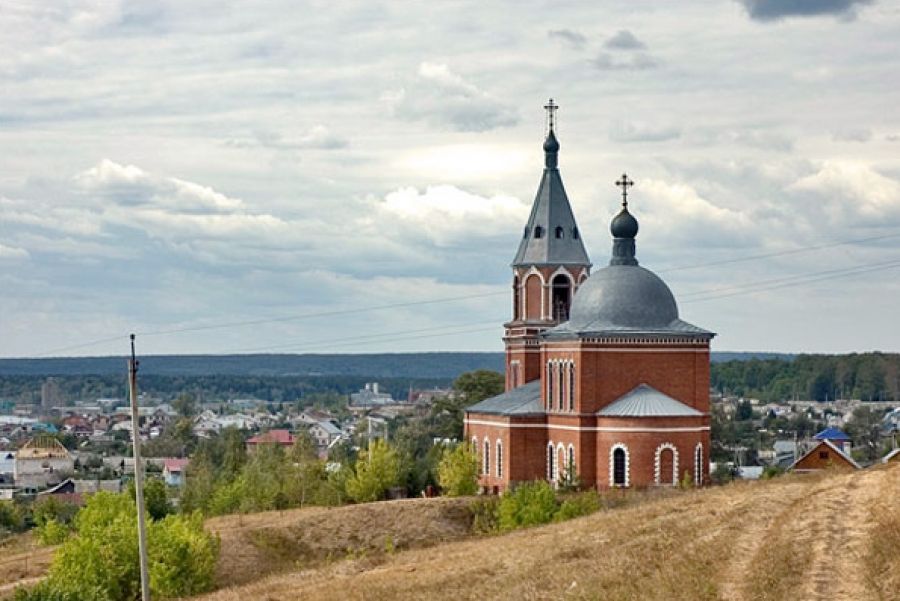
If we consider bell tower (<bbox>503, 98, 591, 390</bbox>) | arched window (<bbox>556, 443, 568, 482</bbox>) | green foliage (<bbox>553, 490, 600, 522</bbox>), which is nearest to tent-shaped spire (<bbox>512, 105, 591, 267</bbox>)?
bell tower (<bbox>503, 98, 591, 390</bbox>)

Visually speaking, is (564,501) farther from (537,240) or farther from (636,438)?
(537,240)

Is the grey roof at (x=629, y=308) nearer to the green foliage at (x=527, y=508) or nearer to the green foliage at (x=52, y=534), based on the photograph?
the green foliage at (x=527, y=508)

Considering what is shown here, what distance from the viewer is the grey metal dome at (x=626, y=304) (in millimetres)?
63344

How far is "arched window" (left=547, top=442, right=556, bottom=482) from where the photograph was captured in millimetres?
65562

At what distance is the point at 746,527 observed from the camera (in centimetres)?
3712

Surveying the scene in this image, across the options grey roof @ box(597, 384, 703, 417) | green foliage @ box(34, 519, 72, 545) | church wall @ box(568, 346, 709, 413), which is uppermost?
church wall @ box(568, 346, 709, 413)

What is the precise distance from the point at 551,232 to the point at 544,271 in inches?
73.6

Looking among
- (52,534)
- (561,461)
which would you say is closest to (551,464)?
(561,461)

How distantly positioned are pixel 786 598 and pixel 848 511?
28.1ft

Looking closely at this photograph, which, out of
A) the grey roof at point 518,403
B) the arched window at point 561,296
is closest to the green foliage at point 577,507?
the grey roof at point 518,403

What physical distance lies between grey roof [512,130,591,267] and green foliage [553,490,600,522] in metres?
18.5

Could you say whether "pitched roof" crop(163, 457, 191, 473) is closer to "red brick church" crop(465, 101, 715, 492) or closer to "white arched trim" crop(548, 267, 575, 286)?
"white arched trim" crop(548, 267, 575, 286)

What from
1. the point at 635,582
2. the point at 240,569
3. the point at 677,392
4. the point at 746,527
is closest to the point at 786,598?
the point at 635,582

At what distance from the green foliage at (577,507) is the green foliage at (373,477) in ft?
47.1
